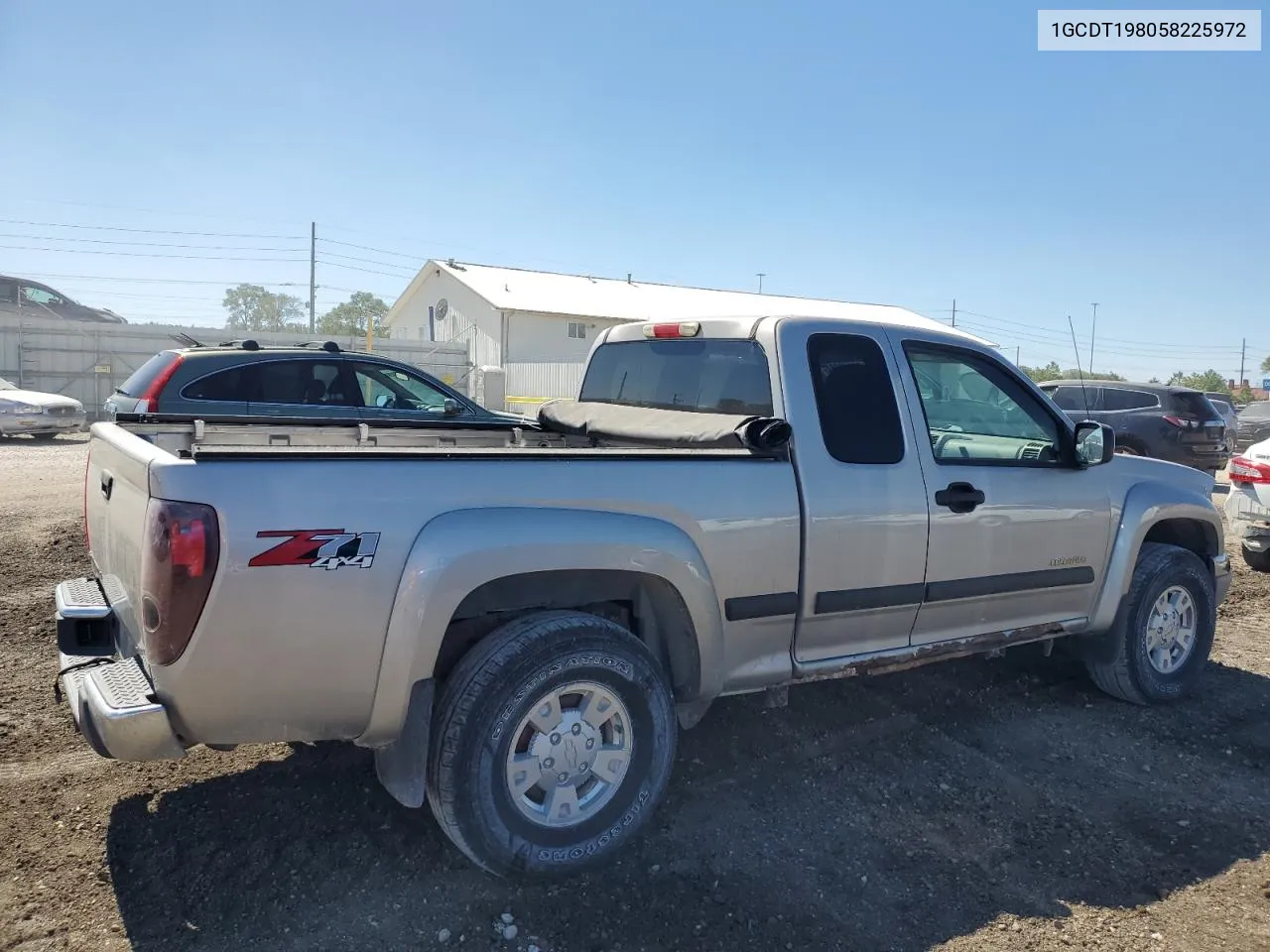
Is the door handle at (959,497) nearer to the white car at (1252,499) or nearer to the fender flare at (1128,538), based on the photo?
the fender flare at (1128,538)

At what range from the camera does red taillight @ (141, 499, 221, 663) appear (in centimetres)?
256

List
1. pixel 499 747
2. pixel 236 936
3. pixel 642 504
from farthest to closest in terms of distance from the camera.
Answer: pixel 642 504 < pixel 499 747 < pixel 236 936

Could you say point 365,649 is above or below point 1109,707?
above

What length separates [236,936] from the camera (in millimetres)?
2754

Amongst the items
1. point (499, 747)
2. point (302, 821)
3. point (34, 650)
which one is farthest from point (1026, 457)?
point (34, 650)

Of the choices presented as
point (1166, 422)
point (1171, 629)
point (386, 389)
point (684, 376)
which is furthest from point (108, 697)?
point (1166, 422)

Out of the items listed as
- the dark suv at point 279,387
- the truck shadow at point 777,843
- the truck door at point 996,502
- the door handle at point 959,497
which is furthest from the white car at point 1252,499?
the dark suv at point 279,387

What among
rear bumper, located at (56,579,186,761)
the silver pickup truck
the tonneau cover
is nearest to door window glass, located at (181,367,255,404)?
the silver pickup truck

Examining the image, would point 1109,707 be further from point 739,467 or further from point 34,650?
point 34,650

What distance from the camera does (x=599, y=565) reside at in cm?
311

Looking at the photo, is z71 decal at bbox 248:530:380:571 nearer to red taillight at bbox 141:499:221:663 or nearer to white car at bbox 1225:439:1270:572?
red taillight at bbox 141:499:221:663

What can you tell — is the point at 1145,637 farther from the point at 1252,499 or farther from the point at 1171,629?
the point at 1252,499

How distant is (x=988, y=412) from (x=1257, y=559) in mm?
5653

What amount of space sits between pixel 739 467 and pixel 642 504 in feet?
1.45
